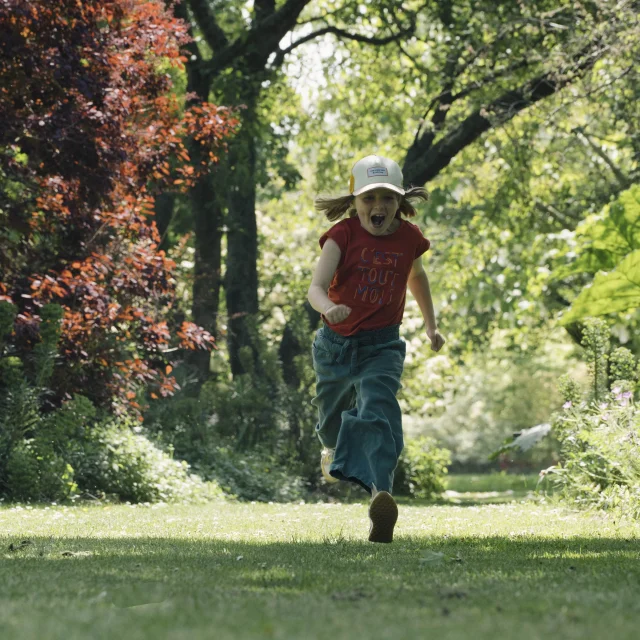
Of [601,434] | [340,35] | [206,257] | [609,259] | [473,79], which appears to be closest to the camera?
[601,434]

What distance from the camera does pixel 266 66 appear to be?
17125 mm

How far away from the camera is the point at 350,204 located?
630 cm

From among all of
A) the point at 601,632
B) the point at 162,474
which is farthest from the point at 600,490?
the point at 601,632

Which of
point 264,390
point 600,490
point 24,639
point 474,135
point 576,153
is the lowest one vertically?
point 24,639

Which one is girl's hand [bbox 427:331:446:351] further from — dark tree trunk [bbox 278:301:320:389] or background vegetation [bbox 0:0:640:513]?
dark tree trunk [bbox 278:301:320:389]

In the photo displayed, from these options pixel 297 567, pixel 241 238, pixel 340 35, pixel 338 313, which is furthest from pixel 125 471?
pixel 340 35

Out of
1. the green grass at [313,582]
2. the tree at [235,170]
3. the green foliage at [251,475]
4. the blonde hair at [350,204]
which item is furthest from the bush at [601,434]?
the tree at [235,170]

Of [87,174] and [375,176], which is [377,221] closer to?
[375,176]

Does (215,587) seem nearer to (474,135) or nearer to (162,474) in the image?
(162,474)

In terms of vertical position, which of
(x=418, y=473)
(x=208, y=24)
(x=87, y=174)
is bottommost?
(x=418, y=473)

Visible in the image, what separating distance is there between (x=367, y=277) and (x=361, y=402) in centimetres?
70

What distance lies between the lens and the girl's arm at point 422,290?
6.30m

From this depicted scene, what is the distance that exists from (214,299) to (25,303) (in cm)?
638

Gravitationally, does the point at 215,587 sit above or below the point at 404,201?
below
